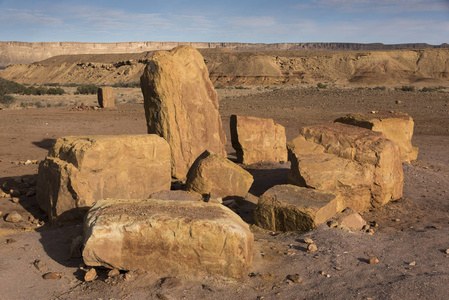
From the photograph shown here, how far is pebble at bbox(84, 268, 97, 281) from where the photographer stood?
3.97 metres

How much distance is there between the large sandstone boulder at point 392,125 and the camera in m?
9.12

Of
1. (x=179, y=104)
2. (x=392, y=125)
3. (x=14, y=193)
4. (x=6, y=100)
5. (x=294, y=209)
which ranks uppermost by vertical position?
(x=179, y=104)

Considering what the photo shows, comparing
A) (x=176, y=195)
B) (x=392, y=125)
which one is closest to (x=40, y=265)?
(x=176, y=195)

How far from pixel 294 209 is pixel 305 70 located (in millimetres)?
50405

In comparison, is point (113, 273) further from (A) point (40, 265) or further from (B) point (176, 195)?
(B) point (176, 195)

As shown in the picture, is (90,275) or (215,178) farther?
(215,178)

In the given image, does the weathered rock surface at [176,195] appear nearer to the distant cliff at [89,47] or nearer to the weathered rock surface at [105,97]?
the weathered rock surface at [105,97]

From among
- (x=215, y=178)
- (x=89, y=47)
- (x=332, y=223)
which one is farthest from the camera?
(x=89, y=47)

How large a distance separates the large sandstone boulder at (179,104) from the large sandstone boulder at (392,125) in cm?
329

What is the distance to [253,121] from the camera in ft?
30.5

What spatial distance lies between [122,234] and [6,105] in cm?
2122

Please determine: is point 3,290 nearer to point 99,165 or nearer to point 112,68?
point 99,165

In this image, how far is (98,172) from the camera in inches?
224

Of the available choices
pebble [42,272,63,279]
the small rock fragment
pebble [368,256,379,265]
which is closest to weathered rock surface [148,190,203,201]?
the small rock fragment
